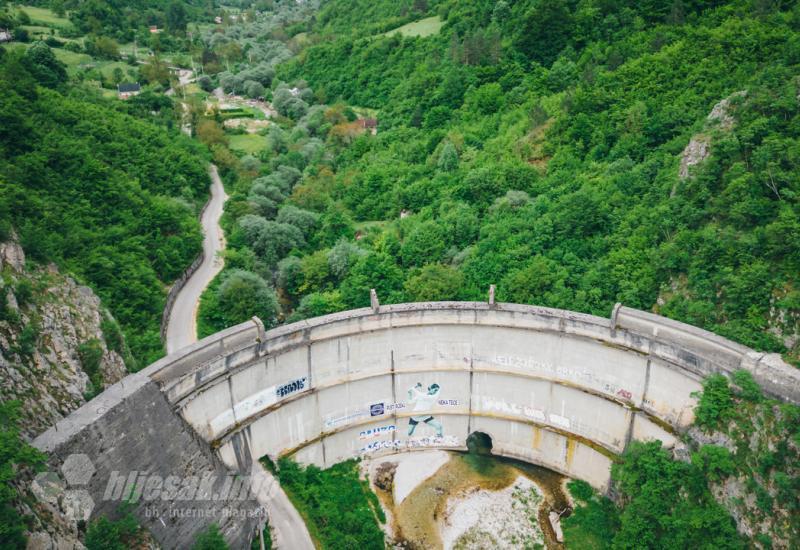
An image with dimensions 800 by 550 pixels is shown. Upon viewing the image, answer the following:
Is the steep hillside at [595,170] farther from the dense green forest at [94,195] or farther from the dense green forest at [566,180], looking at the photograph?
the dense green forest at [94,195]

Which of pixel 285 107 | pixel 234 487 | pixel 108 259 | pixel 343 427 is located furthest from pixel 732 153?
pixel 285 107

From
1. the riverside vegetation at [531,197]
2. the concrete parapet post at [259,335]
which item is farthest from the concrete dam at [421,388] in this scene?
the riverside vegetation at [531,197]

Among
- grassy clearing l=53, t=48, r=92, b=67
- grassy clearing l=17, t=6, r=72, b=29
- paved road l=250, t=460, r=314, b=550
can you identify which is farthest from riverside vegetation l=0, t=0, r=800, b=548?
grassy clearing l=17, t=6, r=72, b=29

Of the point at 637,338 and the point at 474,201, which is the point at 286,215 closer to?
the point at 474,201

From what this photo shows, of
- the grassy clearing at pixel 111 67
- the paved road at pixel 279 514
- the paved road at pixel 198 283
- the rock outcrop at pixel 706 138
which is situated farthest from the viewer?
the grassy clearing at pixel 111 67

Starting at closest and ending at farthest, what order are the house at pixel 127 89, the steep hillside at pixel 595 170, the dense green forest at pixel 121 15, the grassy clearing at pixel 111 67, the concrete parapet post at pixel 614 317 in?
the steep hillside at pixel 595 170, the concrete parapet post at pixel 614 317, the house at pixel 127 89, the grassy clearing at pixel 111 67, the dense green forest at pixel 121 15
